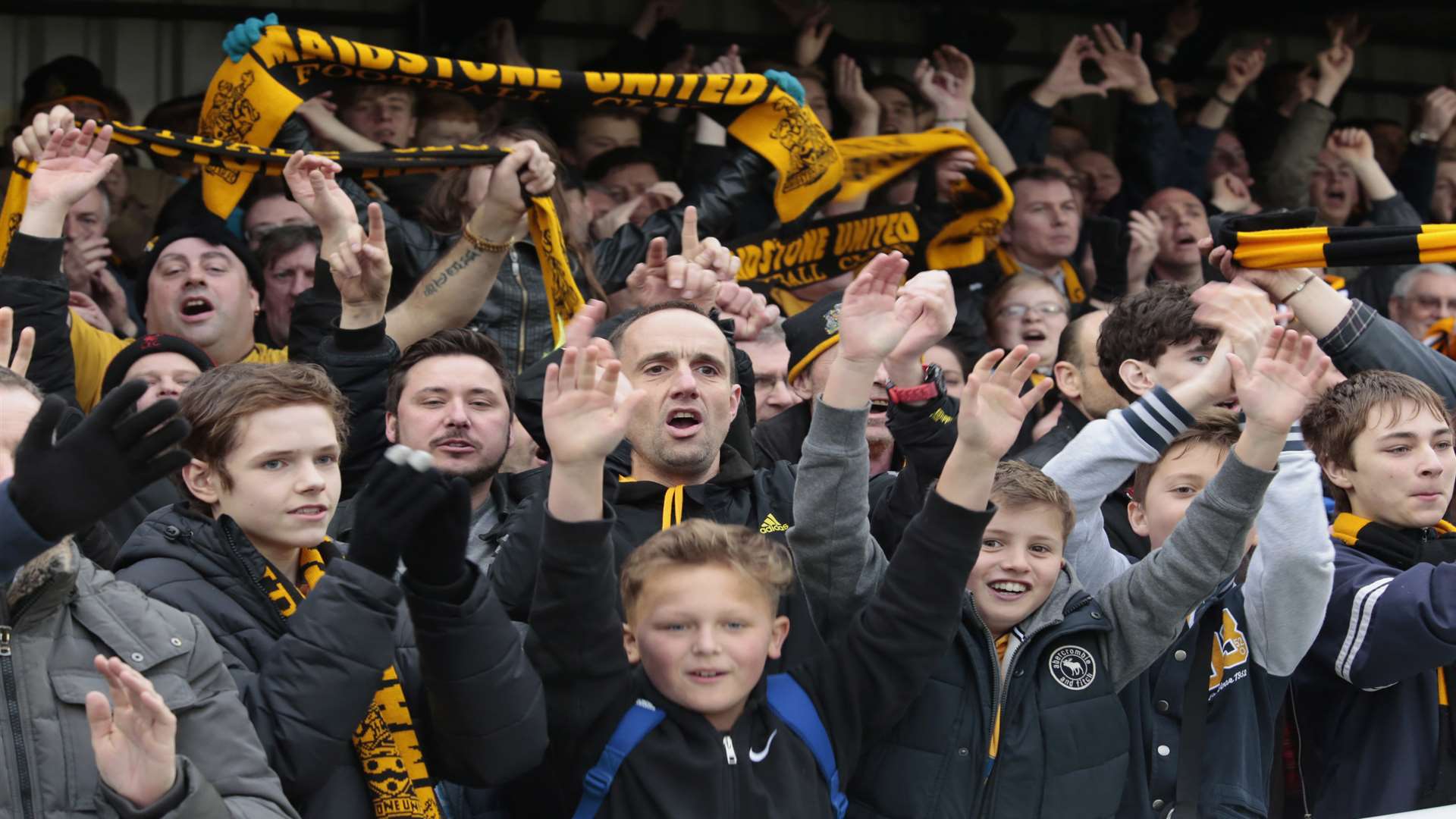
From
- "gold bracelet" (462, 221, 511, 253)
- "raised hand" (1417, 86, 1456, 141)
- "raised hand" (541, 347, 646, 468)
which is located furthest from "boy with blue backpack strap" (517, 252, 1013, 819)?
"raised hand" (1417, 86, 1456, 141)

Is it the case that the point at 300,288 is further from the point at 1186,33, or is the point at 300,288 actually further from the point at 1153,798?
the point at 1186,33

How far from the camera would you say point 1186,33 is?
9.20 metres

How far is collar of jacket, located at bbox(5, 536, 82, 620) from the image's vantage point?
2727 mm

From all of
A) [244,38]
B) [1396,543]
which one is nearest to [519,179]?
[244,38]

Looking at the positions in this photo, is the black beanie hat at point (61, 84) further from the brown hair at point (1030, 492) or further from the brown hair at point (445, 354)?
the brown hair at point (1030, 492)

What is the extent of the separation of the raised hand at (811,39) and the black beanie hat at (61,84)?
2.89 meters

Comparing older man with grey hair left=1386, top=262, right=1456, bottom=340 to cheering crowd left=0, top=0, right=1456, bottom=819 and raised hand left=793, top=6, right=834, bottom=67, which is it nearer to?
cheering crowd left=0, top=0, right=1456, bottom=819

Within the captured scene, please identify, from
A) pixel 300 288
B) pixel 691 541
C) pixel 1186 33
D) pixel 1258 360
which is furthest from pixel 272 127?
pixel 1186 33

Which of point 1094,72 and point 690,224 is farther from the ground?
point 1094,72

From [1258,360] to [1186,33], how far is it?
6.14 metres

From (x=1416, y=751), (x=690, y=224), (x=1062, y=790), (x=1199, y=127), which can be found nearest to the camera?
(x=1062, y=790)

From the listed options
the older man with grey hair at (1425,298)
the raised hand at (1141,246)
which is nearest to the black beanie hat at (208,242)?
the raised hand at (1141,246)

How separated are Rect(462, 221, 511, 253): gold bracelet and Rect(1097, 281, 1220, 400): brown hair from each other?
1734mm

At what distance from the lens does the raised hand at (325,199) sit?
4.78 metres
